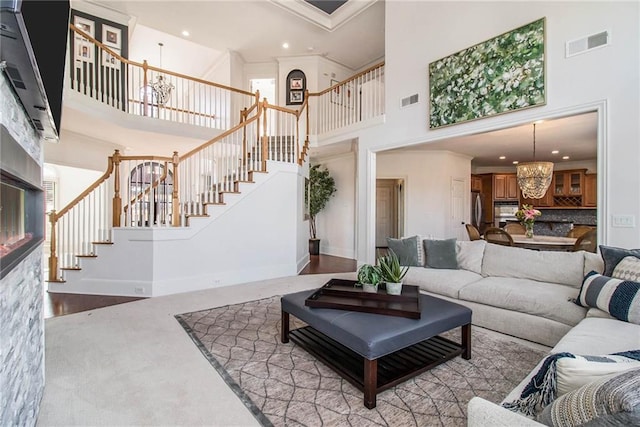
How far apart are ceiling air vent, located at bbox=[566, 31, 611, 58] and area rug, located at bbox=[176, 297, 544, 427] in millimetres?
3197

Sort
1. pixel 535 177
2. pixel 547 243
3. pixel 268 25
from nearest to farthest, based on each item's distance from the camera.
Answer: pixel 547 243 → pixel 535 177 → pixel 268 25

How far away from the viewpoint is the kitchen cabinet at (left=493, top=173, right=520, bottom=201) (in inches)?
352

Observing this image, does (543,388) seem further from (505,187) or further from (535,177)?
(505,187)

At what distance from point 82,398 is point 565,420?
2558mm

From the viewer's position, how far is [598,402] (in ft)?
2.53

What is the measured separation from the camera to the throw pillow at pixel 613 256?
8.07ft

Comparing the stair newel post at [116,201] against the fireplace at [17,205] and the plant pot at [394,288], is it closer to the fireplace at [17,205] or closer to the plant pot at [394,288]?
the fireplace at [17,205]

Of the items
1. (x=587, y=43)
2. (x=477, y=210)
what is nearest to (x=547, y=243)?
(x=587, y=43)

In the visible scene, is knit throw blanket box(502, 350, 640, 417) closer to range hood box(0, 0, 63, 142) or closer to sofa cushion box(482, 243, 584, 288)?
range hood box(0, 0, 63, 142)

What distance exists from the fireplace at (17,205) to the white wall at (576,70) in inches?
180

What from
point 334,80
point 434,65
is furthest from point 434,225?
point 334,80

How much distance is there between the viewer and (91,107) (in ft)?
15.6

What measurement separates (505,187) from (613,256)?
7.30 m

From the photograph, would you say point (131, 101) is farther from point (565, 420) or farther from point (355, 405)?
point (565, 420)
